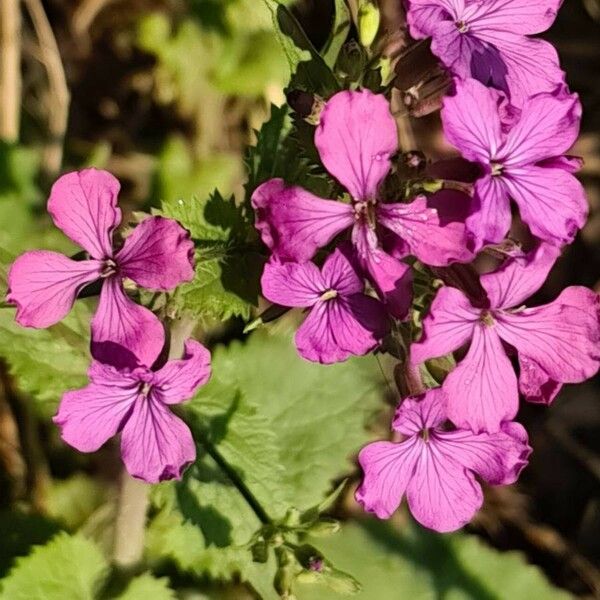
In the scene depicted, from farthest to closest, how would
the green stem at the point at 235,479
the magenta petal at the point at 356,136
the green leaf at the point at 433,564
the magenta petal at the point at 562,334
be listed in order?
the green leaf at the point at 433,564
the green stem at the point at 235,479
the magenta petal at the point at 562,334
the magenta petal at the point at 356,136

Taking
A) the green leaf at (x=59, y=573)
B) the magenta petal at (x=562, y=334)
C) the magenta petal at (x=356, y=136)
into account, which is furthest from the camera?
the green leaf at (x=59, y=573)

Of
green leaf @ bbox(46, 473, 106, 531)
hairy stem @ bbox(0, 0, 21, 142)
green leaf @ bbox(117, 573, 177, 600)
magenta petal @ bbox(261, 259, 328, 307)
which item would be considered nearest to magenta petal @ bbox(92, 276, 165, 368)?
magenta petal @ bbox(261, 259, 328, 307)

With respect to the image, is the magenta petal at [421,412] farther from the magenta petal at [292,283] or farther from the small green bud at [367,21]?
the small green bud at [367,21]

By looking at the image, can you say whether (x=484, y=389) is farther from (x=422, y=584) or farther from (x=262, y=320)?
(x=422, y=584)

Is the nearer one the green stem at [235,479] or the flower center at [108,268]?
the flower center at [108,268]

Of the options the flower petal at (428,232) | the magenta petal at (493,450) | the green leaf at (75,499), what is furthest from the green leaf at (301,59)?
the green leaf at (75,499)

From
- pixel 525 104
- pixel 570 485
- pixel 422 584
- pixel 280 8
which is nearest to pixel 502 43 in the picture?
pixel 525 104

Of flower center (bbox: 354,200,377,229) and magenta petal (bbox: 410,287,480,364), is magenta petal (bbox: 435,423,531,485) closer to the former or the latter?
magenta petal (bbox: 410,287,480,364)
